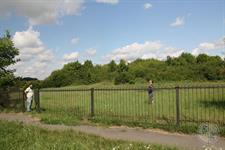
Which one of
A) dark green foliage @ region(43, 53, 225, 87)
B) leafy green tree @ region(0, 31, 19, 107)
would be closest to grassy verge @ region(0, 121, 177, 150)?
leafy green tree @ region(0, 31, 19, 107)

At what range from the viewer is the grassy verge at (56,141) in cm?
833

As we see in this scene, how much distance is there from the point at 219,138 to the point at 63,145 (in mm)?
4071

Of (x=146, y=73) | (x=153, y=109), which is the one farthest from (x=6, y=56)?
(x=146, y=73)

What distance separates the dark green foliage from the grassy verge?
106 ft

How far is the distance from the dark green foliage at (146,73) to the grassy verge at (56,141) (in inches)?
1275

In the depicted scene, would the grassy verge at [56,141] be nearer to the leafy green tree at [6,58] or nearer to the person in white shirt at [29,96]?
the person in white shirt at [29,96]

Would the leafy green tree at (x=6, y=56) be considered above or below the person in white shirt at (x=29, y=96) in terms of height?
above

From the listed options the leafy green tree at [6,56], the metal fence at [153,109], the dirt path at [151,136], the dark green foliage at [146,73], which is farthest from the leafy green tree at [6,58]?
the dark green foliage at [146,73]

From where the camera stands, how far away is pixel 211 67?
174 feet

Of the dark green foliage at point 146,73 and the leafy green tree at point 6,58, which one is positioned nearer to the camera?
the leafy green tree at point 6,58

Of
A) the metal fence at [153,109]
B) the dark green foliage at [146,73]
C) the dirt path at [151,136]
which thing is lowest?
the dirt path at [151,136]

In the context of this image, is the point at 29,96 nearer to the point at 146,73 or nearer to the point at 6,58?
the point at 6,58

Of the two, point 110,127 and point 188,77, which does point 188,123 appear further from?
point 188,77

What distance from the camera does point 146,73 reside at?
63.3 m
